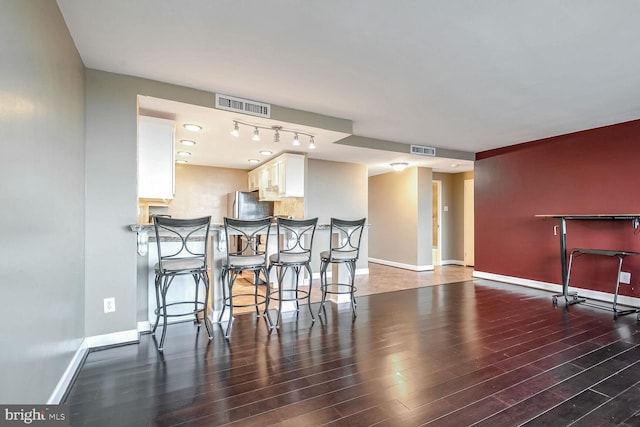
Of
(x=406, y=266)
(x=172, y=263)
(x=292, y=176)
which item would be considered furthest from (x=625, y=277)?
(x=172, y=263)

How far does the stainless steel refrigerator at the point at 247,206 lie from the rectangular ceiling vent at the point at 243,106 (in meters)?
3.10

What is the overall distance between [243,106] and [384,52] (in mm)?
1595

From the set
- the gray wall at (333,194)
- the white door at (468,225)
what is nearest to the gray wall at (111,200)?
the gray wall at (333,194)

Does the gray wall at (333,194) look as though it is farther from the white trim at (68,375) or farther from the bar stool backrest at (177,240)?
the white trim at (68,375)

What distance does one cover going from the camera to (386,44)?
7.27ft

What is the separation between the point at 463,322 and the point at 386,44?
2800 mm

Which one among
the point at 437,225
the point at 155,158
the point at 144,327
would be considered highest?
the point at 155,158

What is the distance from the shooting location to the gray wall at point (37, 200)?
1.22 meters

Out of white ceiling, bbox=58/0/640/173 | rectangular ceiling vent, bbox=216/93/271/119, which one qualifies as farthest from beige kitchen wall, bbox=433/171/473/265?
rectangular ceiling vent, bbox=216/93/271/119

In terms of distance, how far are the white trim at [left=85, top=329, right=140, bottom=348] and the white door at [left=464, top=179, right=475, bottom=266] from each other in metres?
6.79

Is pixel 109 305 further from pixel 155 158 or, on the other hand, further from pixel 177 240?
pixel 155 158

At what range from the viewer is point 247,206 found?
6.29 metres

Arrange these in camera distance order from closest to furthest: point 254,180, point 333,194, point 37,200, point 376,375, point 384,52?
point 37,200 → point 376,375 → point 384,52 → point 333,194 → point 254,180

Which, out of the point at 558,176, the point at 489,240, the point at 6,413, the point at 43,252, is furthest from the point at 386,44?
the point at 489,240
